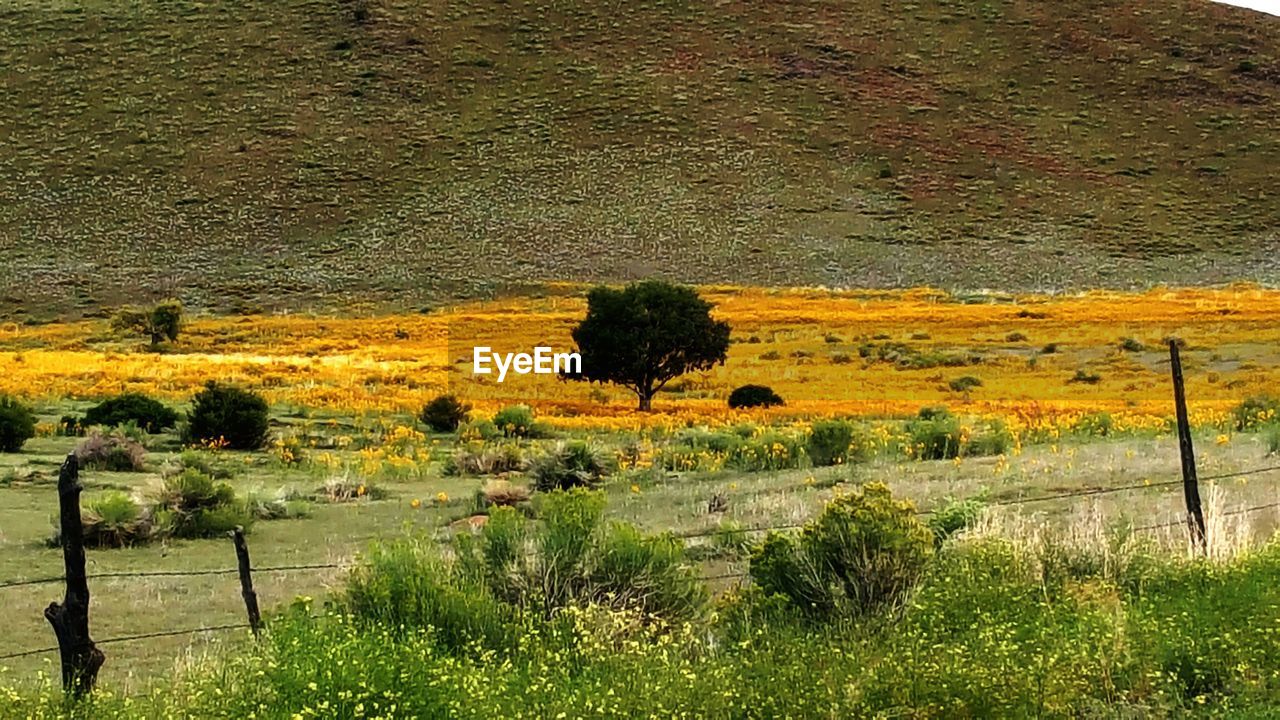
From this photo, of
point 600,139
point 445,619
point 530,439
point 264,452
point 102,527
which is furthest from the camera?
point 600,139

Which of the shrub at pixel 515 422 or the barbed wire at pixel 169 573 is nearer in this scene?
the barbed wire at pixel 169 573

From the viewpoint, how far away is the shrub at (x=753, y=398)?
30828 mm

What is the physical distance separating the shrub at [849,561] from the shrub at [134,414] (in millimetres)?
17609

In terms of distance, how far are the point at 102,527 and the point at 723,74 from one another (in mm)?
79922

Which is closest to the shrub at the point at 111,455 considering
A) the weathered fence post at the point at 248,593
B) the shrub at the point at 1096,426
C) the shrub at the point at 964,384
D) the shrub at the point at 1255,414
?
the weathered fence post at the point at 248,593

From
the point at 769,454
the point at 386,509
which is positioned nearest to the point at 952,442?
the point at 769,454

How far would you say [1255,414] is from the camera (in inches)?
846

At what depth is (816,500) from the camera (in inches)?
567

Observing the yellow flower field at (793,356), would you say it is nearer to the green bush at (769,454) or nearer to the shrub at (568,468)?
the green bush at (769,454)

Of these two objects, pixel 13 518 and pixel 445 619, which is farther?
pixel 13 518

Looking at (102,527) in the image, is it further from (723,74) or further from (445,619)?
(723,74)

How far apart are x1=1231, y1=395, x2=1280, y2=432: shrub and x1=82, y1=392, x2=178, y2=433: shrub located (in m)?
17.6

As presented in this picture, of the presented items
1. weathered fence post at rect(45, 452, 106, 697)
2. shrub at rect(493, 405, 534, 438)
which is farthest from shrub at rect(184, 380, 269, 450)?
weathered fence post at rect(45, 452, 106, 697)

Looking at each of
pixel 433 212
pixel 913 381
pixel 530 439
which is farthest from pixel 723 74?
pixel 530 439
